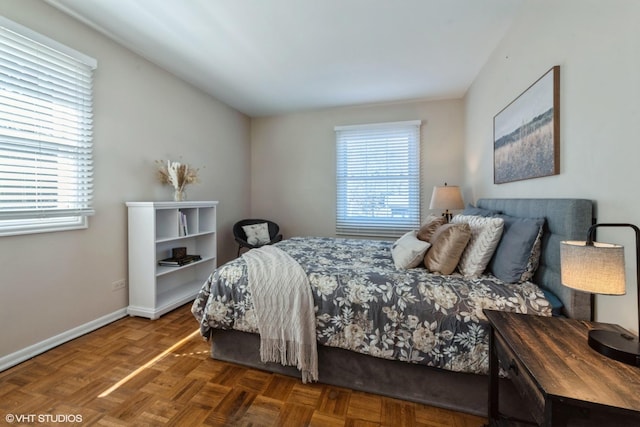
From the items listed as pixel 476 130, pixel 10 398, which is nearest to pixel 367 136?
pixel 476 130

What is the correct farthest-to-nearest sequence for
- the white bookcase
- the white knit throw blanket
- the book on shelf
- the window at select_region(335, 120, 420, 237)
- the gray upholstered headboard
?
the window at select_region(335, 120, 420, 237) → the book on shelf → the white bookcase → the white knit throw blanket → the gray upholstered headboard

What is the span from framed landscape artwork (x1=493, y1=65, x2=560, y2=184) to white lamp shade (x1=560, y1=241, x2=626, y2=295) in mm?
921

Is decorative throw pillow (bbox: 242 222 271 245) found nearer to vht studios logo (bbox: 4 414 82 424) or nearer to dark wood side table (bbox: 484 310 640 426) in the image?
vht studios logo (bbox: 4 414 82 424)

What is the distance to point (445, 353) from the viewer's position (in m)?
1.42

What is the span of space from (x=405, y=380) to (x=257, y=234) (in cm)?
296

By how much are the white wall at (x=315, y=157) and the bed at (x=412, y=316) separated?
7.27 feet

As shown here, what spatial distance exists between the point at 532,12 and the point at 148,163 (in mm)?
3575

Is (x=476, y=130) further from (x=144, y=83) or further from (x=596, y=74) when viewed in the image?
(x=144, y=83)

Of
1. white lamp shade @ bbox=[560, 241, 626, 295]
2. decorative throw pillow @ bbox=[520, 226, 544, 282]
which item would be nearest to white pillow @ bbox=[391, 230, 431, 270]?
decorative throw pillow @ bbox=[520, 226, 544, 282]

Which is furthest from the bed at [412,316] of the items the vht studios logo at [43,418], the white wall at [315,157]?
the white wall at [315,157]

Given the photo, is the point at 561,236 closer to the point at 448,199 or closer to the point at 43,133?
the point at 448,199

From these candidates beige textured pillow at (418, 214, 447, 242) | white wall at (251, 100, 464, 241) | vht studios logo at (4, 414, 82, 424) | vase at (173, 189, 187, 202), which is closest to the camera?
vht studios logo at (4, 414, 82, 424)

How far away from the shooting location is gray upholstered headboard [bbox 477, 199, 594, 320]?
129 centimetres

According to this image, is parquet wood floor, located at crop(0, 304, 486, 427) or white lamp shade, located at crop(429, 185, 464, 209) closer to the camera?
parquet wood floor, located at crop(0, 304, 486, 427)
